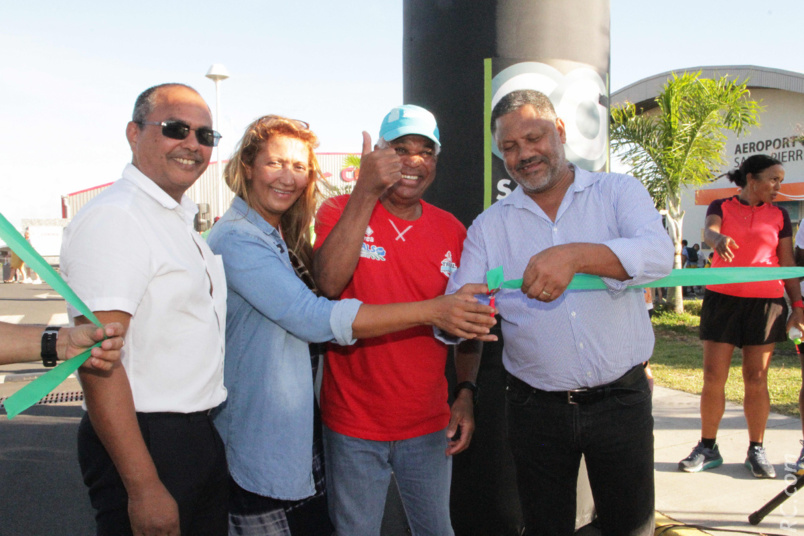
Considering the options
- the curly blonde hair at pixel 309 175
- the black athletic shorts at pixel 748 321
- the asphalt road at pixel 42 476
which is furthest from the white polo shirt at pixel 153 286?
the black athletic shorts at pixel 748 321

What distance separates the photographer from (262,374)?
204 cm

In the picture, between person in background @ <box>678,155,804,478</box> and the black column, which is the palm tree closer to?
person in background @ <box>678,155,804,478</box>

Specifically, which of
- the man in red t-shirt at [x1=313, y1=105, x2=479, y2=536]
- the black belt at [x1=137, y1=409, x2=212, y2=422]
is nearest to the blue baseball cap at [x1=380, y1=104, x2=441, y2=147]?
the man in red t-shirt at [x1=313, y1=105, x2=479, y2=536]

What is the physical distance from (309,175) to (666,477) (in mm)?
3307

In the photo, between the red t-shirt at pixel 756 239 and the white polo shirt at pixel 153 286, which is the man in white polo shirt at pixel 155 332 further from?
the red t-shirt at pixel 756 239

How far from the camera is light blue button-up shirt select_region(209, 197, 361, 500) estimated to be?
2002mm

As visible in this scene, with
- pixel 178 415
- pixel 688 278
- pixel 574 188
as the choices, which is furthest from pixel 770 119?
pixel 178 415

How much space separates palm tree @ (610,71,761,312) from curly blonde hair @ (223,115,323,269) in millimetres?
10562

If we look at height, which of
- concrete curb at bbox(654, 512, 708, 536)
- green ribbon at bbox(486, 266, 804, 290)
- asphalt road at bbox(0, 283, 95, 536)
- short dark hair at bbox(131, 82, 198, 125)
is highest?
short dark hair at bbox(131, 82, 198, 125)

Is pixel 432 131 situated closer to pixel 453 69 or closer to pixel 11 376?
pixel 453 69

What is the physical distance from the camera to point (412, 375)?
2318 millimetres

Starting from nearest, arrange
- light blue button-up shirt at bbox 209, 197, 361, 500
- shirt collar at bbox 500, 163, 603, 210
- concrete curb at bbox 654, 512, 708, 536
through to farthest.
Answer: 1. light blue button-up shirt at bbox 209, 197, 361, 500
2. shirt collar at bbox 500, 163, 603, 210
3. concrete curb at bbox 654, 512, 708, 536

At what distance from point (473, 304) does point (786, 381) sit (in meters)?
6.46

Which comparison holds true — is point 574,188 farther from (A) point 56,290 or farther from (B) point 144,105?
(A) point 56,290
